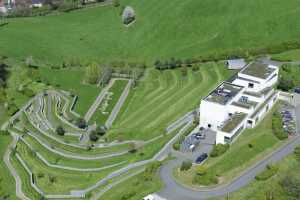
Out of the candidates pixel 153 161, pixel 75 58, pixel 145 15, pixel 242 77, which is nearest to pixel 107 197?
pixel 153 161

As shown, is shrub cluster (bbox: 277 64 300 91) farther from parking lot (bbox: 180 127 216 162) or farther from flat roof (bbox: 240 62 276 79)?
parking lot (bbox: 180 127 216 162)

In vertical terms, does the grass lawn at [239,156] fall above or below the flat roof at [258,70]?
below

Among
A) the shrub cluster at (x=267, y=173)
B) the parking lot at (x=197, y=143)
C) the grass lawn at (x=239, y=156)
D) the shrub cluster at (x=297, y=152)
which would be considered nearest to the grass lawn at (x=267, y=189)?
the shrub cluster at (x=267, y=173)

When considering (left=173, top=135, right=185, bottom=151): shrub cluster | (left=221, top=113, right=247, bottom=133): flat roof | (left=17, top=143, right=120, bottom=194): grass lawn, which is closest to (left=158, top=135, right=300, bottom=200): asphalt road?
(left=173, top=135, right=185, bottom=151): shrub cluster

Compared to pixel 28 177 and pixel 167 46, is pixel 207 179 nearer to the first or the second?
pixel 28 177

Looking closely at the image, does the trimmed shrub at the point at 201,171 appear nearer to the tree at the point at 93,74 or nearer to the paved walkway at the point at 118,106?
the paved walkway at the point at 118,106
